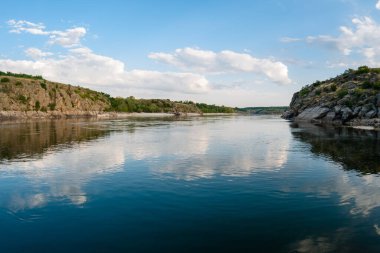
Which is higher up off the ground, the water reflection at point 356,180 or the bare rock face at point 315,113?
the bare rock face at point 315,113

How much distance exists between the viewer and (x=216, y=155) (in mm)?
39344

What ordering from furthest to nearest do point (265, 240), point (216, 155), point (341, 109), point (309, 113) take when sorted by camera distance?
point (309, 113) < point (341, 109) < point (216, 155) < point (265, 240)

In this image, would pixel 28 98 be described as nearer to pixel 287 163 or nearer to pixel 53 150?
pixel 53 150

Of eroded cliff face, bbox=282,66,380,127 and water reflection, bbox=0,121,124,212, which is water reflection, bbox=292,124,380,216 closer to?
water reflection, bbox=0,121,124,212

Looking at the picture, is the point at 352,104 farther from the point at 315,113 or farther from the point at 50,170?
the point at 50,170

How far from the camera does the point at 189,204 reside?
1997cm

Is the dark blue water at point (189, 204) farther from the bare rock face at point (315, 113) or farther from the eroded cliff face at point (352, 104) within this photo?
the bare rock face at point (315, 113)

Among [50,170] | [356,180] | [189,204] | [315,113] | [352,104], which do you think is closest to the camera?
[189,204]

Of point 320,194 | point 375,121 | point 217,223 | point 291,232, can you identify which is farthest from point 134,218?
point 375,121

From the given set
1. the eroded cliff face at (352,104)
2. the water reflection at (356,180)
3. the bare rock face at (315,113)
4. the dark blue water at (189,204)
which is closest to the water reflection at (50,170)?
the dark blue water at (189,204)

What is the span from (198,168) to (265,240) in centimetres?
1653

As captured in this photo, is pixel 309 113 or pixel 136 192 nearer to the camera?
pixel 136 192

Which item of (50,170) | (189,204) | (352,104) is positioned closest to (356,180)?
(189,204)

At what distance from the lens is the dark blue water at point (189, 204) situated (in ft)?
48.2
